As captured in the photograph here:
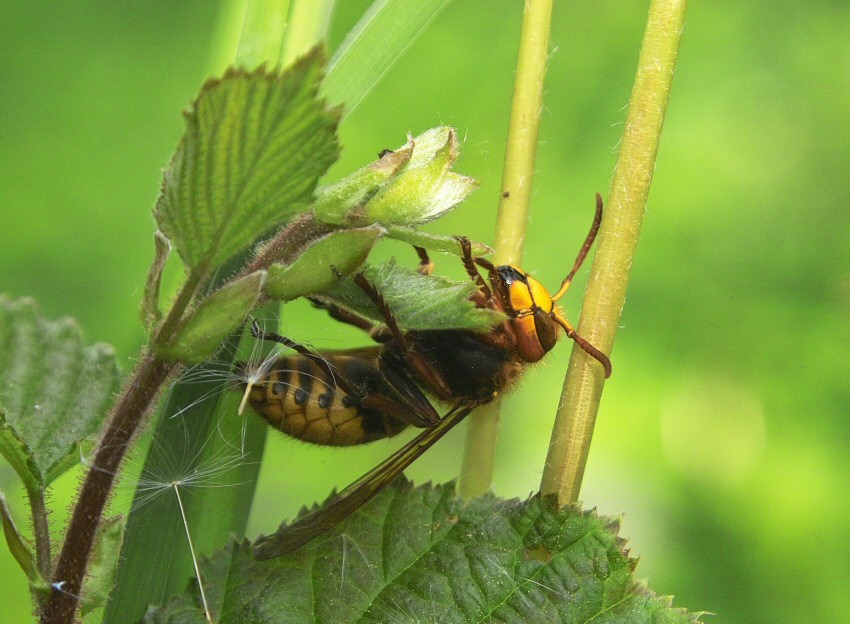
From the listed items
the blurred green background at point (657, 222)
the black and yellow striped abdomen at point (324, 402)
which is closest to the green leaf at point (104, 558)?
the black and yellow striped abdomen at point (324, 402)

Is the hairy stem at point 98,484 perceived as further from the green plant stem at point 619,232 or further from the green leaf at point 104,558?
the green plant stem at point 619,232

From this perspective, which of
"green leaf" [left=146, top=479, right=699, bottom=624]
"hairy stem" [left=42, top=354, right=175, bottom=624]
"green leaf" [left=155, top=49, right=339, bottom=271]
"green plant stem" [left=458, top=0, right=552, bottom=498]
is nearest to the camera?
"green leaf" [left=155, top=49, right=339, bottom=271]

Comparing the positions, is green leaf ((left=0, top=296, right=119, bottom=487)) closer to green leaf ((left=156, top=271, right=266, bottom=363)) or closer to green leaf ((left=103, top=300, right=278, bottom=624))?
green leaf ((left=103, top=300, right=278, bottom=624))

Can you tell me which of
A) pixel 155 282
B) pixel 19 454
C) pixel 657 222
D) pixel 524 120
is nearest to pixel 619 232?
pixel 524 120

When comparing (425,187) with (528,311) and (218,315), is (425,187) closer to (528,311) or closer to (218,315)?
(218,315)

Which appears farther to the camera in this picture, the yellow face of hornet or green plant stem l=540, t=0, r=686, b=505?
the yellow face of hornet

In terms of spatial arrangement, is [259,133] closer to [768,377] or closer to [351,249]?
[351,249]

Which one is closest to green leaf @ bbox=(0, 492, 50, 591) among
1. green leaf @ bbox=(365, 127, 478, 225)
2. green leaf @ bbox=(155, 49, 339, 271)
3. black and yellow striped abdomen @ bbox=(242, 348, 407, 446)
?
green leaf @ bbox=(155, 49, 339, 271)
